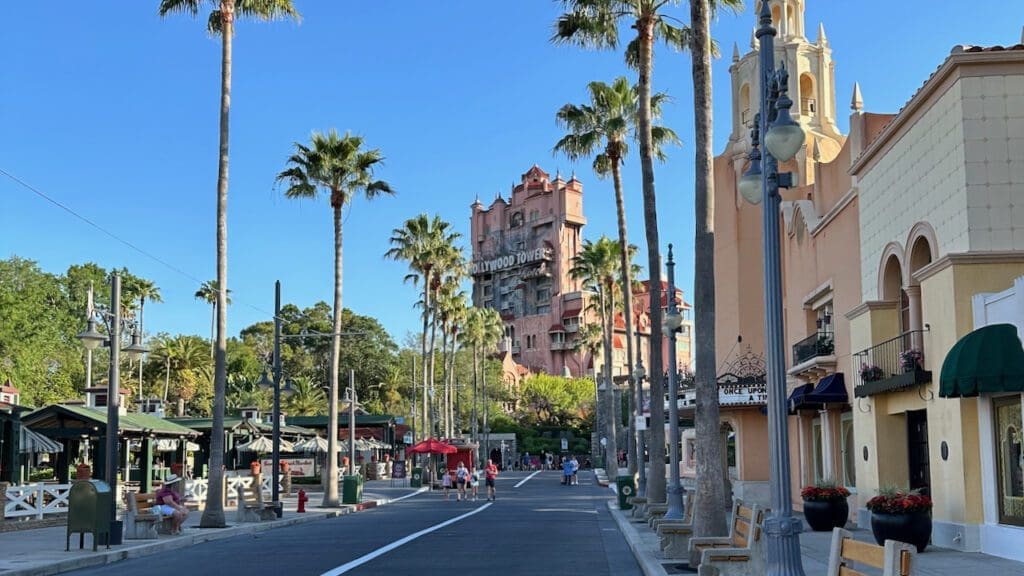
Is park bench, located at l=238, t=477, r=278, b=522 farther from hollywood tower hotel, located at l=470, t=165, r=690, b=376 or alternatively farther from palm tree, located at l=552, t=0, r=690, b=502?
hollywood tower hotel, located at l=470, t=165, r=690, b=376

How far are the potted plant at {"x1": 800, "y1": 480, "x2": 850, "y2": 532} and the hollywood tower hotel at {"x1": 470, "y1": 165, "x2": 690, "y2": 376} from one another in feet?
347

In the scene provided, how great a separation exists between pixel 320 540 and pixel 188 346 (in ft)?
232

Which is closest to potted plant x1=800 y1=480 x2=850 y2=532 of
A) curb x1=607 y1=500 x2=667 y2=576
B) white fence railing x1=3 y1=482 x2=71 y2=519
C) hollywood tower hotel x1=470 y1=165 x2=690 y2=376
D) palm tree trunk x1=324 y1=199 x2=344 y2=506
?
curb x1=607 y1=500 x2=667 y2=576

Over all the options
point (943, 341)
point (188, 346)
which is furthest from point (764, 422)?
point (188, 346)

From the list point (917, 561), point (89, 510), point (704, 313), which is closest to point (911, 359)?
point (704, 313)

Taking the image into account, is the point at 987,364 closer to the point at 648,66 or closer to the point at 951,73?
the point at 951,73

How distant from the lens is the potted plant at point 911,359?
20.0 metres

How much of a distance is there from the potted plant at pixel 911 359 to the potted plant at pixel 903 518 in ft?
9.28

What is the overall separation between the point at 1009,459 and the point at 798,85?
69.9 feet

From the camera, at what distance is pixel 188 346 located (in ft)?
297

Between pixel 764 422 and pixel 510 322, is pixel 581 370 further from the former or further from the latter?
pixel 764 422

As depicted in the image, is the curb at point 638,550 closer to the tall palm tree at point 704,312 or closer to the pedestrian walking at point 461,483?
the tall palm tree at point 704,312

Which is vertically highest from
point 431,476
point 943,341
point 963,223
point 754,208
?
point 754,208

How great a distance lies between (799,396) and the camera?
2839 cm
